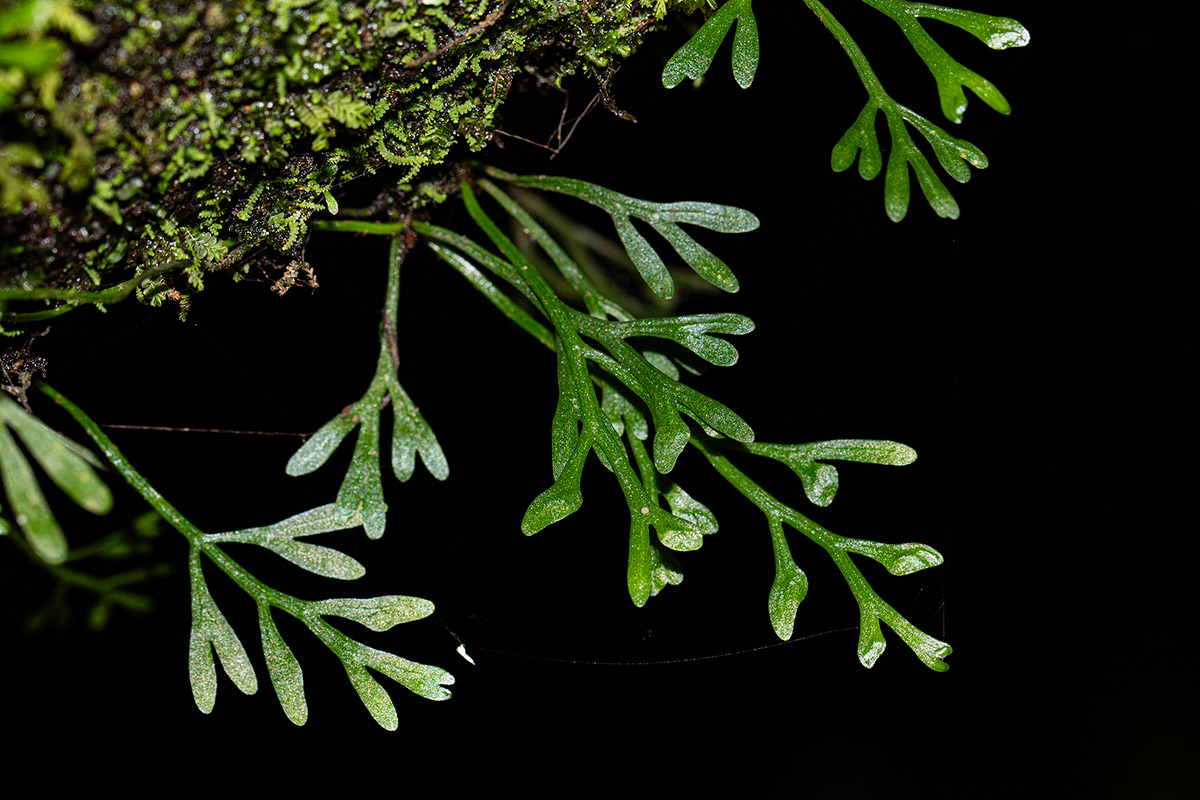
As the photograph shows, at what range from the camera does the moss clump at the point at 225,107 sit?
0.54 metres

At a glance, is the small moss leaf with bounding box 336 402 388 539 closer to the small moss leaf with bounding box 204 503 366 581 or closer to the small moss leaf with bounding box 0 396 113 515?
the small moss leaf with bounding box 204 503 366 581

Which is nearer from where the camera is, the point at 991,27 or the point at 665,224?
the point at 991,27

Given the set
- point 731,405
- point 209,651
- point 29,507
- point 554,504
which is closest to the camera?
point 29,507

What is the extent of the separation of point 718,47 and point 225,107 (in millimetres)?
472

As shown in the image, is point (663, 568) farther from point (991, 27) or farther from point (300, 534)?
point (991, 27)

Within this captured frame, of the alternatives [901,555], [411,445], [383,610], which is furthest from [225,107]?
[901,555]

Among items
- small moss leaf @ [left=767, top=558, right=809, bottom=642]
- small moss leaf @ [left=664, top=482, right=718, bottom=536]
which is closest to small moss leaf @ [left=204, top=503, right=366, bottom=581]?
small moss leaf @ [left=664, top=482, right=718, bottom=536]

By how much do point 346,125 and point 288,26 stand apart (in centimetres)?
11

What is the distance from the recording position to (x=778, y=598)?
0.83 meters

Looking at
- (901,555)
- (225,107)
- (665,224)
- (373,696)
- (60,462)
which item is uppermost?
(225,107)

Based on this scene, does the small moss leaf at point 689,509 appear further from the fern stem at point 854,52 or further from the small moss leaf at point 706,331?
the fern stem at point 854,52

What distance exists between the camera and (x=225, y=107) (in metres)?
0.64

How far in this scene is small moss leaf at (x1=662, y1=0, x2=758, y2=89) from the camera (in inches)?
30.9

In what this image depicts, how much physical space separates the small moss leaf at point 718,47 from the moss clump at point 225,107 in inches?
3.5
